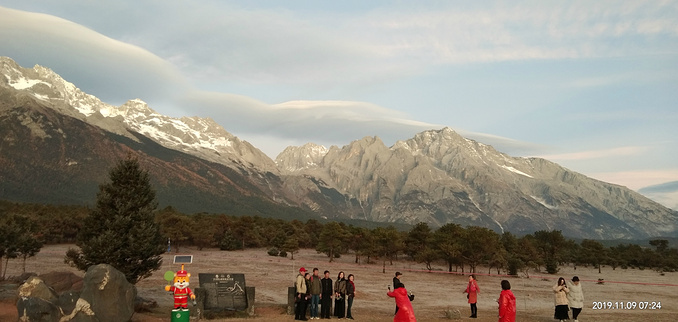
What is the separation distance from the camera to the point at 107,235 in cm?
2231

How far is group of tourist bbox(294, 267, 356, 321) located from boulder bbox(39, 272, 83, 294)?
10.7m

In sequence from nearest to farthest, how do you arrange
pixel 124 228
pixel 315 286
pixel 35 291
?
pixel 35 291 → pixel 315 286 → pixel 124 228

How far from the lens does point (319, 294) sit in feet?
66.9

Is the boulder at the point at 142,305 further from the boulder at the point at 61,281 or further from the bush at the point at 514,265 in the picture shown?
the bush at the point at 514,265

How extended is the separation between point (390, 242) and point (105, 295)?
164 feet

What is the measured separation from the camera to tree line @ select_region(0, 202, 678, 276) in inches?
2316

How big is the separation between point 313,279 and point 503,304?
9.35 meters

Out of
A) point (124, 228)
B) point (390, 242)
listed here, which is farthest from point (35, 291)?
point (390, 242)

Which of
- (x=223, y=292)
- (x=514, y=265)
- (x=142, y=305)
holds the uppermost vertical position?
(x=223, y=292)

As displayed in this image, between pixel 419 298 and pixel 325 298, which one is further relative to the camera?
pixel 419 298

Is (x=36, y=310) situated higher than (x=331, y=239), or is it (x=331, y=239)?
(x=331, y=239)

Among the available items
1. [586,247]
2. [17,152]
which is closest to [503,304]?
[586,247]

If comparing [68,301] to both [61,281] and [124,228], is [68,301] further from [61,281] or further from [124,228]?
[124,228]

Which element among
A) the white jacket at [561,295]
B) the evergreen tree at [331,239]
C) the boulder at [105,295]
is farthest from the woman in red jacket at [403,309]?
the evergreen tree at [331,239]
